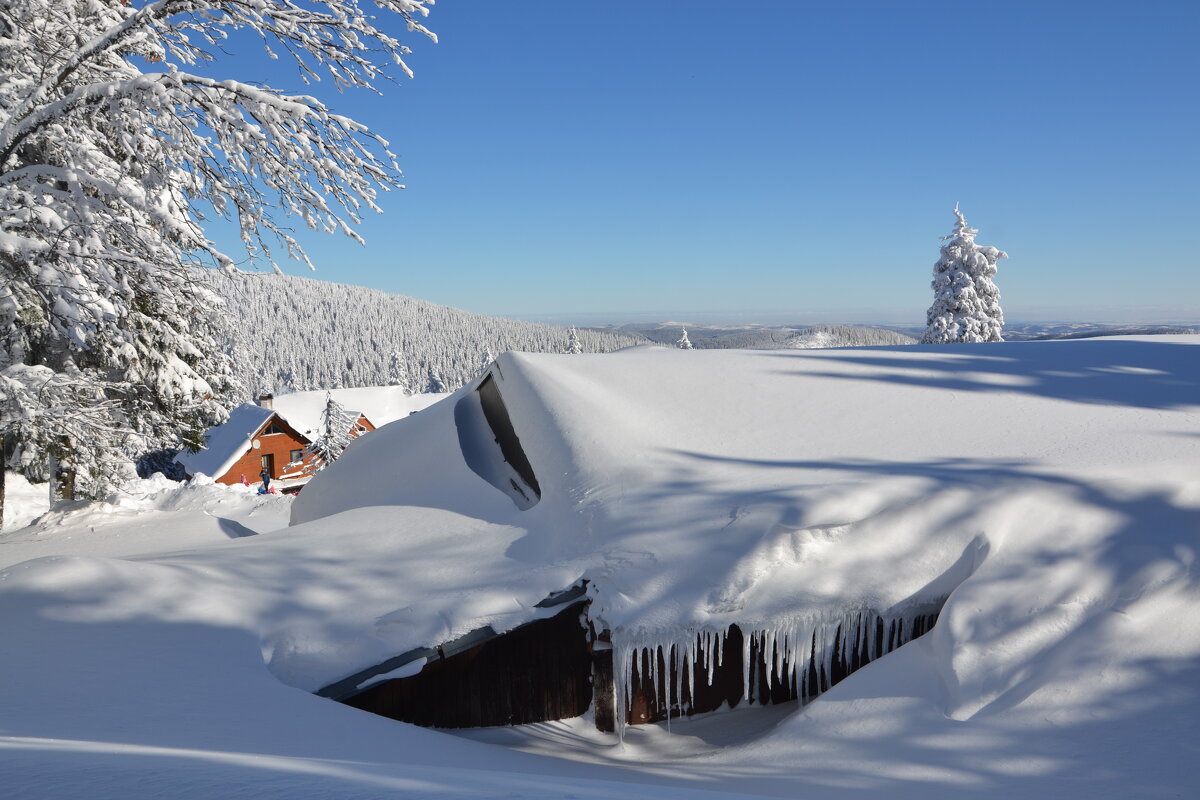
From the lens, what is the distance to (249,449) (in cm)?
3419

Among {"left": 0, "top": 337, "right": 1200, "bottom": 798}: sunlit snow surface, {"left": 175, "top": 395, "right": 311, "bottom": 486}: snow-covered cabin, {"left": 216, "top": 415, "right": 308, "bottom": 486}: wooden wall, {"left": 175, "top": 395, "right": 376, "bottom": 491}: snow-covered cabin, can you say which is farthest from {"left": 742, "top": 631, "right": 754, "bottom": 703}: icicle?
{"left": 216, "top": 415, "right": 308, "bottom": 486}: wooden wall

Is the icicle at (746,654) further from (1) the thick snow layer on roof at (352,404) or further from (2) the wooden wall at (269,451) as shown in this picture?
(2) the wooden wall at (269,451)

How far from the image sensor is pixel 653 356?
8.80m

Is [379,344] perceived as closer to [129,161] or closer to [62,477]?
[62,477]

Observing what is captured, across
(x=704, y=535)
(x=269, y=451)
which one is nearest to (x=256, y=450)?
(x=269, y=451)

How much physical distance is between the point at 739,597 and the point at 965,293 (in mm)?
23917

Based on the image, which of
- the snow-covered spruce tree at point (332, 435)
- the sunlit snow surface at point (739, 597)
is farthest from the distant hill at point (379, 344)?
the sunlit snow surface at point (739, 597)

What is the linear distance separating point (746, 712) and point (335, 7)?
6.92m

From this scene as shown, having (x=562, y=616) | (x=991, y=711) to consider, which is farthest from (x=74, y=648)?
(x=991, y=711)

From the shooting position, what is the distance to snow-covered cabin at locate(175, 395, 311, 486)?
33.3 metres

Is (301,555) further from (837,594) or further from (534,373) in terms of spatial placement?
(837,594)

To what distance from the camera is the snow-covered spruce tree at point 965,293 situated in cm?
2484

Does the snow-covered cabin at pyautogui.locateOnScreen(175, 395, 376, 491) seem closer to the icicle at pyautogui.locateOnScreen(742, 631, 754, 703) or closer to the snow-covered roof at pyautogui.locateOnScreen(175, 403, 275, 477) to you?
the snow-covered roof at pyautogui.locateOnScreen(175, 403, 275, 477)

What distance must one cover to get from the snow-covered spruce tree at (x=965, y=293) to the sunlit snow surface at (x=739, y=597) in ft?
62.0
